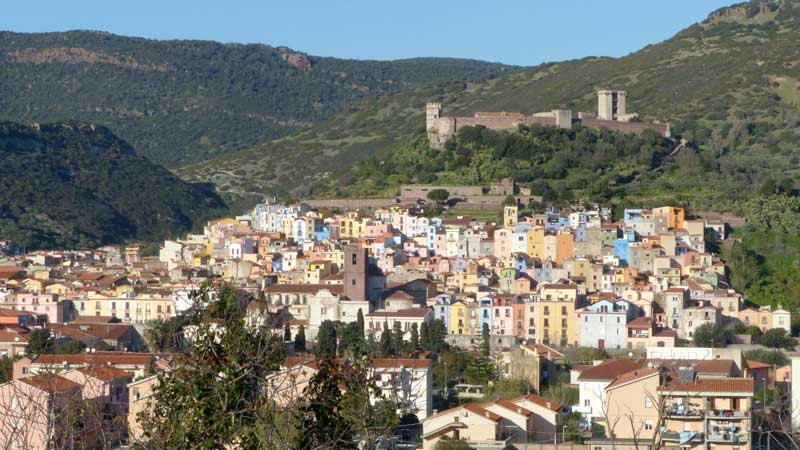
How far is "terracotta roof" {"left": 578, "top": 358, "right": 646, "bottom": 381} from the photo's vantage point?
106 feet

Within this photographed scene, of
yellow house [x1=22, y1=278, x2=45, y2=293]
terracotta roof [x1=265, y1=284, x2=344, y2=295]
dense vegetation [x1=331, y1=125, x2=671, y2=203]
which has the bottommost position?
yellow house [x1=22, y1=278, x2=45, y2=293]

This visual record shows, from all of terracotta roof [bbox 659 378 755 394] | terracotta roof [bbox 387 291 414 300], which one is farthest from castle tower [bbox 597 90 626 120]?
terracotta roof [bbox 659 378 755 394]

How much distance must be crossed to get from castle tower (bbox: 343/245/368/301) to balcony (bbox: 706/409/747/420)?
16.6 metres

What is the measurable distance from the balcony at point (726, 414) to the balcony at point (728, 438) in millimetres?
289

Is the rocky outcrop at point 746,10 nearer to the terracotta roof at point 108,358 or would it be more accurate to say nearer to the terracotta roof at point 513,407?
the terracotta roof at point 108,358

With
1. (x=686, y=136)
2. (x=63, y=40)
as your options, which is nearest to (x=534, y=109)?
(x=686, y=136)

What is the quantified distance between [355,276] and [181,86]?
101m

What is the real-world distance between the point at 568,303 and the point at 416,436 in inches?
517

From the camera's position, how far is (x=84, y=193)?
3184 inches

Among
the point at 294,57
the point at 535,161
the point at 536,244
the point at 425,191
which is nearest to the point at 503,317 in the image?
the point at 536,244

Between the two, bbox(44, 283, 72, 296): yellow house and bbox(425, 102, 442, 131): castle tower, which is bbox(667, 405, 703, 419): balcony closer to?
bbox(44, 283, 72, 296): yellow house

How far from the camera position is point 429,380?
3306 centimetres

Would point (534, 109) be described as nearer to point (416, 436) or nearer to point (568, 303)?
point (568, 303)

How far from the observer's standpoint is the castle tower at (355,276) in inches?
1719
